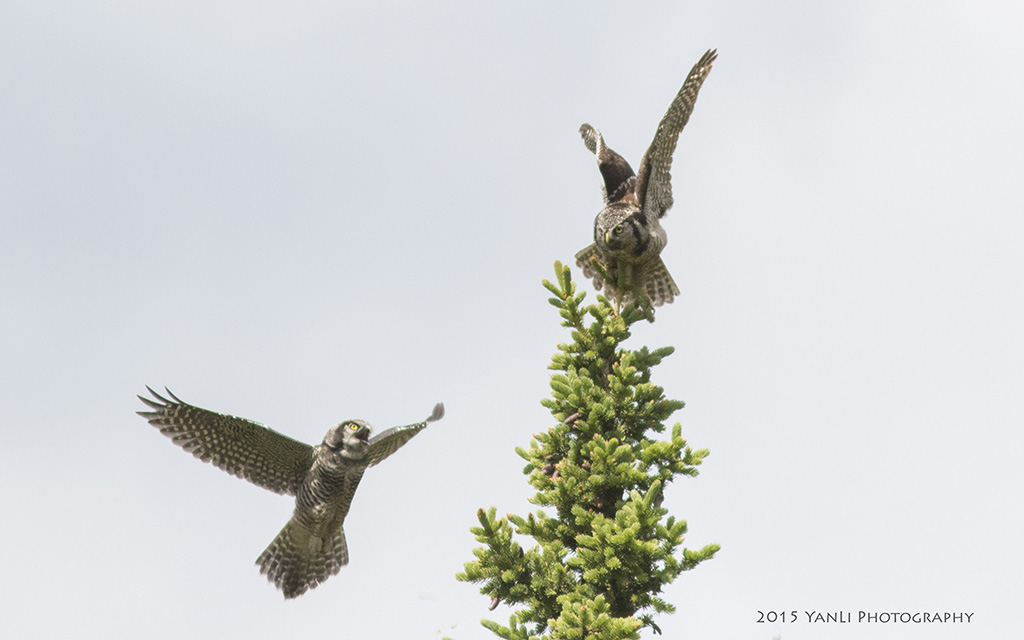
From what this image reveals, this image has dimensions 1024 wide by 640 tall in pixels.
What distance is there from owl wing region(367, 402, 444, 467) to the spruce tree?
984 mm

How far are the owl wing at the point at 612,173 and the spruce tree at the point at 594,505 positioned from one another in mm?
2753

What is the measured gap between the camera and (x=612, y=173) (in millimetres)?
9852

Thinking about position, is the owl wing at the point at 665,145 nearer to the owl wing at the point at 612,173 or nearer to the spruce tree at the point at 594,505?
the owl wing at the point at 612,173

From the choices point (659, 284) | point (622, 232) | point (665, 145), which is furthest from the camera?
point (659, 284)

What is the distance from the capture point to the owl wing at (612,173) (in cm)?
956

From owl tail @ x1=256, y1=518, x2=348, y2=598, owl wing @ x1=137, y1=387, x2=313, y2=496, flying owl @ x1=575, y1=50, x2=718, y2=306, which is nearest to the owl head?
owl wing @ x1=137, y1=387, x2=313, y2=496

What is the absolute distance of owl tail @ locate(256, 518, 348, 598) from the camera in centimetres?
877

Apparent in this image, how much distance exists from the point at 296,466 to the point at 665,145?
162 inches

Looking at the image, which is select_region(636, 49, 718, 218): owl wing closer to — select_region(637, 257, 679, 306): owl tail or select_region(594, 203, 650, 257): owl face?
select_region(594, 203, 650, 257): owl face

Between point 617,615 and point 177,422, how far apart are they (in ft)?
13.8

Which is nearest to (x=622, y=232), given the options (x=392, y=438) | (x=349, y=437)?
(x=392, y=438)

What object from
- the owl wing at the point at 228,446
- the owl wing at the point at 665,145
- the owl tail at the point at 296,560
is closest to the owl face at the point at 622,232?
the owl wing at the point at 665,145

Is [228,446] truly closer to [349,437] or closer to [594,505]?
[349,437]

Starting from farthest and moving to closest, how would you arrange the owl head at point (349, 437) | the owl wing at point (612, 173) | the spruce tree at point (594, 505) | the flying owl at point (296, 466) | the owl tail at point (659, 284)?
the owl wing at point (612, 173), the owl tail at point (659, 284), the flying owl at point (296, 466), the owl head at point (349, 437), the spruce tree at point (594, 505)
